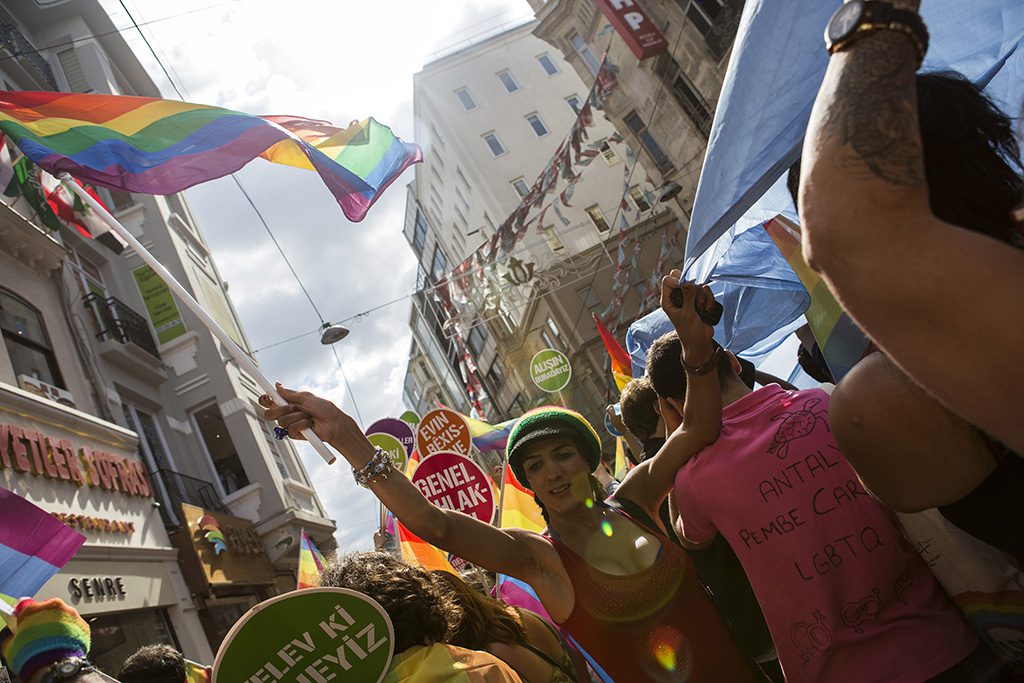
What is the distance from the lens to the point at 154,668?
3594mm

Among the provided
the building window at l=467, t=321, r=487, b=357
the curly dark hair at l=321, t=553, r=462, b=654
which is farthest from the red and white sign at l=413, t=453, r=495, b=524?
the building window at l=467, t=321, r=487, b=357

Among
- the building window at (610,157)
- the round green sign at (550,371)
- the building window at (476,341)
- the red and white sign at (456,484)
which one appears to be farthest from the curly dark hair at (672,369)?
the building window at (476,341)

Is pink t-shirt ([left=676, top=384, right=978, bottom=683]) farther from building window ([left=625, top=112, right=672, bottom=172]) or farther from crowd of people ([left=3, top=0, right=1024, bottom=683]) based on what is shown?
building window ([left=625, top=112, right=672, bottom=172])

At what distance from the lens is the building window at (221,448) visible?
56.4 feet

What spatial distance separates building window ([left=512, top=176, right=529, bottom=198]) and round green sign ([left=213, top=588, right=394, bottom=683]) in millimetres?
42299

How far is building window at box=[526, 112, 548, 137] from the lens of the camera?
147ft

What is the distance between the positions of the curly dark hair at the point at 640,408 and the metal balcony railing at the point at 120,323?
12775 millimetres

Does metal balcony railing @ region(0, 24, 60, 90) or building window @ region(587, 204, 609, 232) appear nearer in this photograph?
metal balcony railing @ region(0, 24, 60, 90)

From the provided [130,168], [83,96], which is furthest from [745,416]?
[83,96]

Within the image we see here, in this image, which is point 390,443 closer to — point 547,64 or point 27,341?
point 27,341

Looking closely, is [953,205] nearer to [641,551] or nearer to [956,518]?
[956,518]

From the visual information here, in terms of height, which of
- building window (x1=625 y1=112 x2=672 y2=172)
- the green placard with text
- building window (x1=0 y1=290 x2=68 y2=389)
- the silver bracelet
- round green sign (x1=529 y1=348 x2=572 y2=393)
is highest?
building window (x1=625 y1=112 x2=672 y2=172)

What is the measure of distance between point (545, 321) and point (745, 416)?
111ft

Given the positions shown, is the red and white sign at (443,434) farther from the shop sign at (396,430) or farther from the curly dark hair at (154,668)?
the curly dark hair at (154,668)
